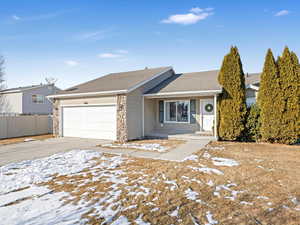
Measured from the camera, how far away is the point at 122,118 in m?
9.72

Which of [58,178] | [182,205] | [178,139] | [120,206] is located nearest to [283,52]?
[178,139]

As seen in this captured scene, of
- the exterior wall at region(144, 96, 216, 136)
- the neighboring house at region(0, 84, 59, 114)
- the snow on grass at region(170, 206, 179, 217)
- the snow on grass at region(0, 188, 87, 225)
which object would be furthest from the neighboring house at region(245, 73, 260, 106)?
the neighboring house at region(0, 84, 59, 114)

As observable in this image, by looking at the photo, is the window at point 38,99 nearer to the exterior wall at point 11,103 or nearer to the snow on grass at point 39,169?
the exterior wall at point 11,103

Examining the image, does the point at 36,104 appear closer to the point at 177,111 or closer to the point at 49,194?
the point at 177,111

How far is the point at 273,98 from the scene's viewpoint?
28.2 feet

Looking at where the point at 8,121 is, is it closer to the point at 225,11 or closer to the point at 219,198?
the point at 219,198

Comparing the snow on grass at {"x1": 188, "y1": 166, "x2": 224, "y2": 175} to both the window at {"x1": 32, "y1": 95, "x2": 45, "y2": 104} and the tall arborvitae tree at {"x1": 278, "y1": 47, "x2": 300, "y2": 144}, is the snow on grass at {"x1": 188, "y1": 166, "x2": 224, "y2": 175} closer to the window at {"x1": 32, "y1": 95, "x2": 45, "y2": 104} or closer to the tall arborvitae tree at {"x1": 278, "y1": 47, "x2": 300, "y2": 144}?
the tall arborvitae tree at {"x1": 278, "y1": 47, "x2": 300, "y2": 144}

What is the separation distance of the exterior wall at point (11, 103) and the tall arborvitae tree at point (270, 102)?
24.7m

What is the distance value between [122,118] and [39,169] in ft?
16.7

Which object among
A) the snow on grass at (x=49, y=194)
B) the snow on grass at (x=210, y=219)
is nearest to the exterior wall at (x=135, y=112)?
the snow on grass at (x=49, y=194)

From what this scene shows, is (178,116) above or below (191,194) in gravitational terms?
above

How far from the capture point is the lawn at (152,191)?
2.72 metres

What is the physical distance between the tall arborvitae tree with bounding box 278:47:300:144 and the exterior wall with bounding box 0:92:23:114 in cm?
2549

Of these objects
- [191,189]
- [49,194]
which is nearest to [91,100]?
[49,194]
